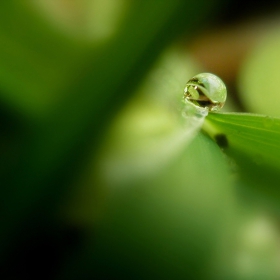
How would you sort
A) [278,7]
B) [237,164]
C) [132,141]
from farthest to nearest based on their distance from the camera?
1. [278,7]
2. [132,141]
3. [237,164]

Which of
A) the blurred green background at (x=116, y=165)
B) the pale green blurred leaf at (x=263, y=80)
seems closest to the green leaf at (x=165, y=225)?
the blurred green background at (x=116, y=165)

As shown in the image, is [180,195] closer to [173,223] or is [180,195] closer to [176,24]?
[173,223]

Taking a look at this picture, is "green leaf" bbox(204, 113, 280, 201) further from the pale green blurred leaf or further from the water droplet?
the pale green blurred leaf

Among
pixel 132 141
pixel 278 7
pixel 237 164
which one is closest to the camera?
pixel 237 164

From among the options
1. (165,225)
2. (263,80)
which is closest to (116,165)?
(165,225)

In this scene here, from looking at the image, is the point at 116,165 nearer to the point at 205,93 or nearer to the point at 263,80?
the point at 205,93

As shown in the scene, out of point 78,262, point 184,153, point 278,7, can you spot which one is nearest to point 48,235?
point 78,262

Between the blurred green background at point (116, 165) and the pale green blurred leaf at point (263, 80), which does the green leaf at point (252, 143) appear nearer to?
the blurred green background at point (116, 165)
